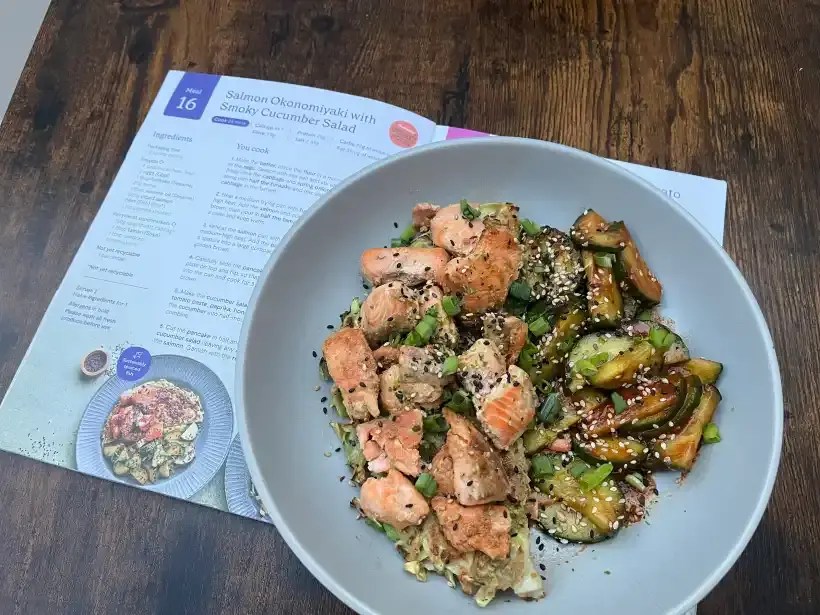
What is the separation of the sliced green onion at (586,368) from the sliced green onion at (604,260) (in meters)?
0.23

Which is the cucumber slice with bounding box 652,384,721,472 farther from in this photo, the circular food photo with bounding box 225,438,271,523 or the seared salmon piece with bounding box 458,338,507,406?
the circular food photo with bounding box 225,438,271,523

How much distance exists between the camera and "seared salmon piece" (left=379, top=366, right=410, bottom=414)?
52.6 inches

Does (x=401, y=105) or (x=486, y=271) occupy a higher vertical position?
(x=401, y=105)

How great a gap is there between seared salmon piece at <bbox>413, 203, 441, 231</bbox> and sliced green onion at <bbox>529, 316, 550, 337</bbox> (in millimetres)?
366

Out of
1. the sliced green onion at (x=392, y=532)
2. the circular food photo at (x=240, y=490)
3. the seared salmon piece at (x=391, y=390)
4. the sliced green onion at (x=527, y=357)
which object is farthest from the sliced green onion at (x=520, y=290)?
the circular food photo at (x=240, y=490)

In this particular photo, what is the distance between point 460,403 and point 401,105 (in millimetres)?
1018

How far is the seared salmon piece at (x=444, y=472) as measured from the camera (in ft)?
4.14

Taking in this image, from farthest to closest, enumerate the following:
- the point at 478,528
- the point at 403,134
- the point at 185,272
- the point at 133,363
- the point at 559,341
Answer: the point at 403,134 → the point at 185,272 → the point at 133,363 → the point at 559,341 → the point at 478,528

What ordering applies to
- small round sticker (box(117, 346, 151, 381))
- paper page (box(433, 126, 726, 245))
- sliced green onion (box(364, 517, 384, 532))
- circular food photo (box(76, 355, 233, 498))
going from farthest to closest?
paper page (box(433, 126, 726, 245))
small round sticker (box(117, 346, 151, 381))
circular food photo (box(76, 355, 233, 498))
sliced green onion (box(364, 517, 384, 532))

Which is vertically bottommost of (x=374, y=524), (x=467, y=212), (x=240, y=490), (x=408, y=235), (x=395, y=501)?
(x=240, y=490)

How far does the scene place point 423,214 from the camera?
5.11 ft

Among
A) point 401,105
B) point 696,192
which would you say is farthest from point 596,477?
point 401,105

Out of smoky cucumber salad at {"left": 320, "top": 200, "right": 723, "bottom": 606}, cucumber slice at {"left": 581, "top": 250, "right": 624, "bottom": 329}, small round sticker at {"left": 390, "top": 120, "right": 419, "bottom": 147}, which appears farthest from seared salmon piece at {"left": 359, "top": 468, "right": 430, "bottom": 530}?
small round sticker at {"left": 390, "top": 120, "right": 419, "bottom": 147}

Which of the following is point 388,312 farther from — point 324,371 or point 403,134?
point 403,134
